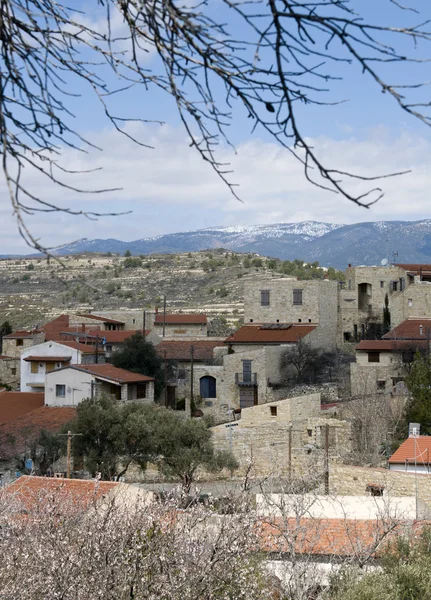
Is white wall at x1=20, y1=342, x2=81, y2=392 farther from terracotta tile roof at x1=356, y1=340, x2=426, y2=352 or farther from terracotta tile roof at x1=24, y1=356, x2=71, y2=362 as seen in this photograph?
terracotta tile roof at x1=356, y1=340, x2=426, y2=352

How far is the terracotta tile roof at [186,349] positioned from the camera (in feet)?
119

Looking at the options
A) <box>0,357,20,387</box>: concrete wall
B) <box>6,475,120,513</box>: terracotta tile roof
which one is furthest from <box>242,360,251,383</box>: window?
<box>6,475,120,513</box>: terracotta tile roof

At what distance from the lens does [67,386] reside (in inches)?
1244

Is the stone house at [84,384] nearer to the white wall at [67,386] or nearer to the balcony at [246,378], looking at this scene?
the white wall at [67,386]

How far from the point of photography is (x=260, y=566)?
9.43 m

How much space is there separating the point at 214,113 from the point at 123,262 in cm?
7902

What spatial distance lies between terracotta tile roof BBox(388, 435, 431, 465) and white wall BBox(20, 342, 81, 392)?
56.6ft

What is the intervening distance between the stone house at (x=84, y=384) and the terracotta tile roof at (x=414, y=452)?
1174cm

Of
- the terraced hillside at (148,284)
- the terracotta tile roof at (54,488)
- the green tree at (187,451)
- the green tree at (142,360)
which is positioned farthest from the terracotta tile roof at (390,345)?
the terraced hillside at (148,284)

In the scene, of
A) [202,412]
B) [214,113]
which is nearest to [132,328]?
[202,412]

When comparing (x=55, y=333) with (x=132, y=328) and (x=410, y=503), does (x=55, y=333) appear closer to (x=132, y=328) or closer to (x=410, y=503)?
(x=132, y=328)

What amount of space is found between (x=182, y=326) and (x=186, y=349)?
736 centimetres

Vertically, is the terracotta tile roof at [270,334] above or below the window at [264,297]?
below

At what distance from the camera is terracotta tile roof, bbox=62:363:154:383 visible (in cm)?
3098
